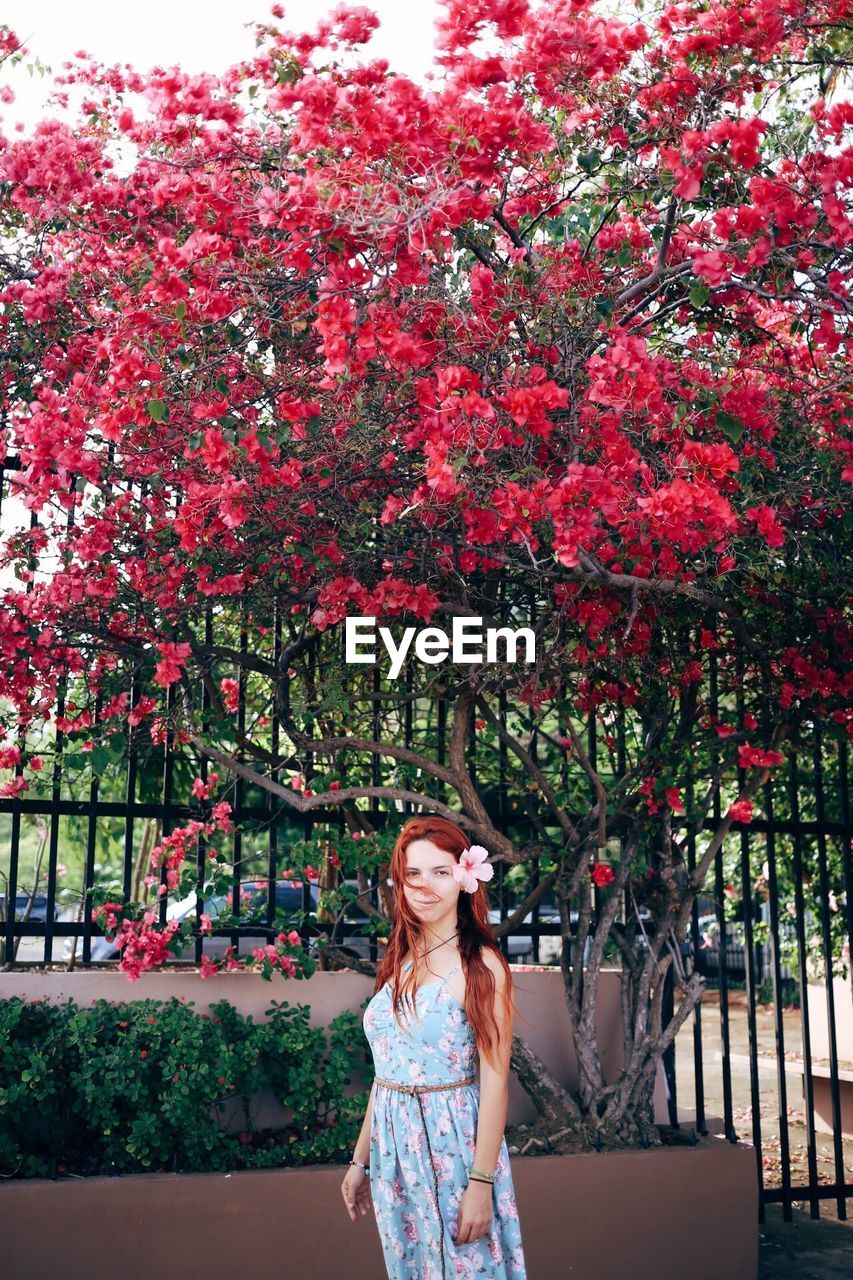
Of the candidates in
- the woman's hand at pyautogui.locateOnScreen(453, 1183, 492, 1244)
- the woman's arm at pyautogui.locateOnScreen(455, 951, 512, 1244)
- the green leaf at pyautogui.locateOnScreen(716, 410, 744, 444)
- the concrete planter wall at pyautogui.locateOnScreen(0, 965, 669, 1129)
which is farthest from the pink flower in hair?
the concrete planter wall at pyautogui.locateOnScreen(0, 965, 669, 1129)

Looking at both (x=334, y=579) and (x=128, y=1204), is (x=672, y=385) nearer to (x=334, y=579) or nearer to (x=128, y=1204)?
(x=334, y=579)

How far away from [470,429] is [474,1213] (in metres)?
2.24

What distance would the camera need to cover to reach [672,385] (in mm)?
4121

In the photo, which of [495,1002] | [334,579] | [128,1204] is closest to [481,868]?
[495,1002]

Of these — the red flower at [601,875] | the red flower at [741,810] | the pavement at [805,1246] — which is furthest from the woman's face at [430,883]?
the pavement at [805,1246]

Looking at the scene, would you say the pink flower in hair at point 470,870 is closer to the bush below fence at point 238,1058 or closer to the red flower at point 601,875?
the bush below fence at point 238,1058

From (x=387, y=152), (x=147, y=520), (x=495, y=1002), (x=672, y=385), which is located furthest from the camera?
(x=147, y=520)

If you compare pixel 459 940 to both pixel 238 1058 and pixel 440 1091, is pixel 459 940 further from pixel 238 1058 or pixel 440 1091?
pixel 238 1058

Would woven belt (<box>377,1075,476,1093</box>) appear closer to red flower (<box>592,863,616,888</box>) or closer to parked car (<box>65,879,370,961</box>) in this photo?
parked car (<box>65,879,370,961</box>)

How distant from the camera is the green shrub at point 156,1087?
13.9 feet

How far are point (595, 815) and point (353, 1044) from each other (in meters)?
1.36

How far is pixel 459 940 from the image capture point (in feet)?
10.6

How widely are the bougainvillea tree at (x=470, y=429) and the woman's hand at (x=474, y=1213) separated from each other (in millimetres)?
1894

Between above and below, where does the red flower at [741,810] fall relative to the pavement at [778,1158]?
above
